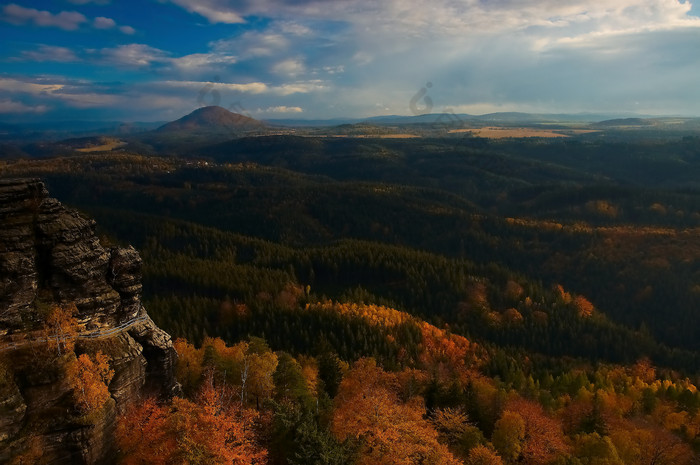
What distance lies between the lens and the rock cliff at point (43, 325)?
3688cm

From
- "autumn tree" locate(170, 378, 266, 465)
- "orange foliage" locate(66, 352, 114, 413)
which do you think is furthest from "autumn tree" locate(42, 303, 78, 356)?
"autumn tree" locate(170, 378, 266, 465)

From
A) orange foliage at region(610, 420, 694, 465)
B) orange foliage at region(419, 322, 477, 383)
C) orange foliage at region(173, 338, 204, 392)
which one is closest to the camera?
orange foliage at region(173, 338, 204, 392)

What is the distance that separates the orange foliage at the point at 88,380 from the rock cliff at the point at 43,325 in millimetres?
607

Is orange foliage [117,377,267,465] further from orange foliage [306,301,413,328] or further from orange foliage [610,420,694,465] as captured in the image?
orange foliage [306,301,413,328]

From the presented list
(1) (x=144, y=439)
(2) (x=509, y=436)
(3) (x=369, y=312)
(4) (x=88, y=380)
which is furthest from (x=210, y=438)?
(3) (x=369, y=312)

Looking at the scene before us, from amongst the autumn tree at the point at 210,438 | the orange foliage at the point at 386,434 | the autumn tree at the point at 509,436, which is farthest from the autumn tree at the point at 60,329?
the autumn tree at the point at 509,436

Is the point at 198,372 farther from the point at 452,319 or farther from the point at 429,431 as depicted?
the point at 452,319

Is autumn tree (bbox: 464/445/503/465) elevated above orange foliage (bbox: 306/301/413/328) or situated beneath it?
elevated above

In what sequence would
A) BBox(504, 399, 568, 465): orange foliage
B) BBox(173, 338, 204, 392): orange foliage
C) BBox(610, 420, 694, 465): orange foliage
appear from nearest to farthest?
BBox(504, 399, 568, 465): orange foliage
BBox(173, 338, 204, 392): orange foliage
BBox(610, 420, 694, 465): orange foliage

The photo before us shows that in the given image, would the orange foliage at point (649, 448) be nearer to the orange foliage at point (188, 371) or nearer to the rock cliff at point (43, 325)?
the orange foliage at point (188, 371)

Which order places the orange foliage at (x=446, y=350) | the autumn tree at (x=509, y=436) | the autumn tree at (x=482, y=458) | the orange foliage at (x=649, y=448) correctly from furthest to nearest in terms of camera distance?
the orange foliage at (x=446, y=350) < the orange foliage at (x=649, y=448) < the autumn tree at (x=509, y=436) < the autumn tree at (x=482, y=458)

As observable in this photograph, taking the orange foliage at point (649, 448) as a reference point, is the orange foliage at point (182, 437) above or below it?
above

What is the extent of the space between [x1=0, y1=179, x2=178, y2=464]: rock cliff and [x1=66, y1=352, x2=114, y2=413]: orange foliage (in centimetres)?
61

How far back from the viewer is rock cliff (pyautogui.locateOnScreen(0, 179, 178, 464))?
121ft
